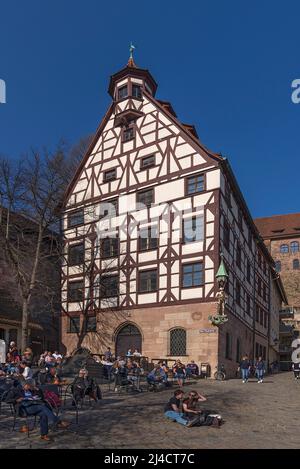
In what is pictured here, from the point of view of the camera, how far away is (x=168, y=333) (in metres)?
29.4

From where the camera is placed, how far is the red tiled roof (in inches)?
2790

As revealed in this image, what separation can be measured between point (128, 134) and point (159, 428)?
24.4 metres

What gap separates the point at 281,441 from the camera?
11.7 meters

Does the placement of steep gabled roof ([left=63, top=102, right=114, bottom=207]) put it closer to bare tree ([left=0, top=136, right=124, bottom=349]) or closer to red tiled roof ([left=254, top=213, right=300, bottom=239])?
bare tree ([left=0, top=136, right=124, bottom=349])

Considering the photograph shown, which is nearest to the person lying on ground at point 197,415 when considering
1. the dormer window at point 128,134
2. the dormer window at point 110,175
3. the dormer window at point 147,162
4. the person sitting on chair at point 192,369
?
the person sitting on chair at point 192,369

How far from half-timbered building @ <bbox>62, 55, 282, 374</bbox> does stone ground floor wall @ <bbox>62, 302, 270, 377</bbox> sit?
55 millimetres

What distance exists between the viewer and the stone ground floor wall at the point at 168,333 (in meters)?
27.8

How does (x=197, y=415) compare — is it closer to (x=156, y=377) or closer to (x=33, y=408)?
(x=33, y=408)

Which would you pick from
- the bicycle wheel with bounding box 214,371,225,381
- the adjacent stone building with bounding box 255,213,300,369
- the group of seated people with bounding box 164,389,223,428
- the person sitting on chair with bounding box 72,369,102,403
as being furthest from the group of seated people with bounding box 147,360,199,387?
the adjacent stone building with bounding box 255,213,300,369

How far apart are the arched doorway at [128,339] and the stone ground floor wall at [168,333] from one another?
0.24m

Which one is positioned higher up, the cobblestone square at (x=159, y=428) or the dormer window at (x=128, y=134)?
the dormer window at (x=128, y=134)

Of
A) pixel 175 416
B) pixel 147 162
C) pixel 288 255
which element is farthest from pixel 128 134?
pixel 288 255

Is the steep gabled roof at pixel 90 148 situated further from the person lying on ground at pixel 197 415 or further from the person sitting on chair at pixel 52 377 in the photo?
the person lying on ground at pixel 197 415
